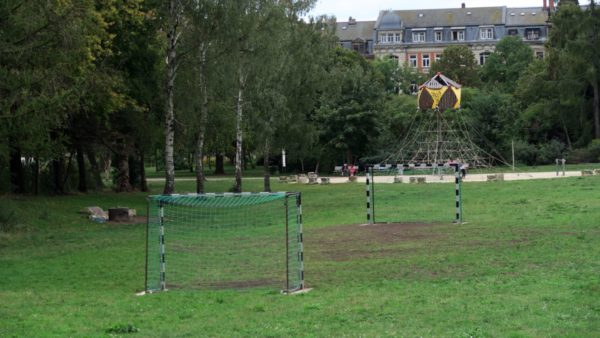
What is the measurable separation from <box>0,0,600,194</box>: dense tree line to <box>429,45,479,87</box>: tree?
27.6 meters

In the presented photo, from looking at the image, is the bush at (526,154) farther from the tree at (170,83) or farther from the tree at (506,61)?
the tree at (170,83)

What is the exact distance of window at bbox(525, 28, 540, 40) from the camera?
125 m

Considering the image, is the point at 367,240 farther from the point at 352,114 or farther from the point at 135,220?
the point at 352,114

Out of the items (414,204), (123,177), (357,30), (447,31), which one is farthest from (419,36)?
(414,204)

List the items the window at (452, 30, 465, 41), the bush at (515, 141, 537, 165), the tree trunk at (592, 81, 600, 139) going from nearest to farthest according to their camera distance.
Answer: the tree trunk at (592, 81, 600, 139) → the bush at (515, 141, 537, 165) → the window at (452, 30, 465, 41)

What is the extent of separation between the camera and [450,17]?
128 m

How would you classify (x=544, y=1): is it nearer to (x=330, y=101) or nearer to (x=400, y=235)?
(x=330, y=101)

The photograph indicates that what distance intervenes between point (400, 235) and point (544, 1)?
389 ft

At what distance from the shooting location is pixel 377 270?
1484cm

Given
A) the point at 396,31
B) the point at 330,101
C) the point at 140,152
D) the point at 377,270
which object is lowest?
the point at 377,270

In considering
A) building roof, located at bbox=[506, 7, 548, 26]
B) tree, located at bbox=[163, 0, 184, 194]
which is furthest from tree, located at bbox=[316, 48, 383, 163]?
building roof, located at bbox=[506, 7, 548, 26]

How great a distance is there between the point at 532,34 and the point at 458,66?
86.1 ft

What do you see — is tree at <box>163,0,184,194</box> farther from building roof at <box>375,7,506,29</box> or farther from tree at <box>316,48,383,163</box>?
building roof at <box>375,7,506,29</box>

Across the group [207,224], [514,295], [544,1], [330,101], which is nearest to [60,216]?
[207,224]
